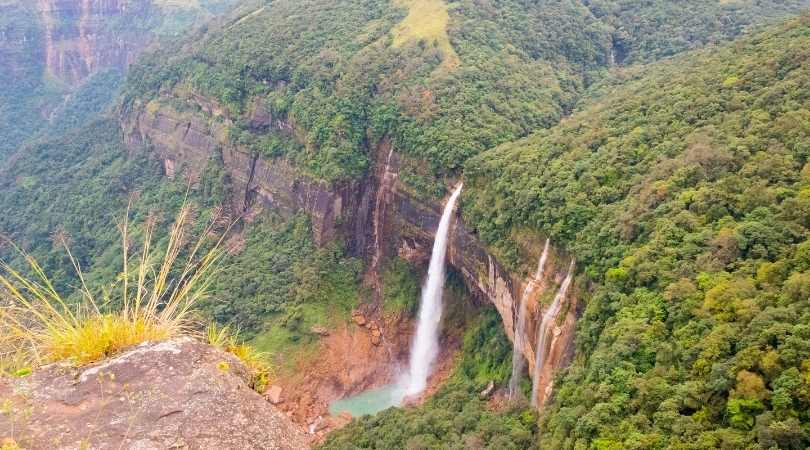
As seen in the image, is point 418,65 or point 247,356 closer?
point 247,356

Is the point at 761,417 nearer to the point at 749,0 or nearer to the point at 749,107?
the point at 749,107

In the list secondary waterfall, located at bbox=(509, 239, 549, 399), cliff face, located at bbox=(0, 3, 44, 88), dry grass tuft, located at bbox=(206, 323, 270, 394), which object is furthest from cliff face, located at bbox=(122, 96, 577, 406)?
cliff face, located at bbox=(0, 3, 44, 88)

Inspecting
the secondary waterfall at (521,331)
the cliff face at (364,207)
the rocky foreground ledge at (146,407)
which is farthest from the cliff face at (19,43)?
the rocky foreground ledge at (146,407)

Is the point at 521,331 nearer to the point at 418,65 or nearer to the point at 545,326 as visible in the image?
the point at 545,326

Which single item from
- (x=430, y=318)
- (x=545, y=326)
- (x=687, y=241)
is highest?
(x=687, y=241)

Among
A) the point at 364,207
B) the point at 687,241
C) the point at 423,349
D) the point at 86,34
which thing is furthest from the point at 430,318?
the point at 86,34

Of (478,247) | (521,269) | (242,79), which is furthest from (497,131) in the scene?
(242,79)

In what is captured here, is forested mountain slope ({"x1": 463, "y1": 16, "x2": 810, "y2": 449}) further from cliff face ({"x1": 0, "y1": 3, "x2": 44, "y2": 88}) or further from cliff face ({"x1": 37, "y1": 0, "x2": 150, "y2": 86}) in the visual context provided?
cliff face ({"x1": 0, "y1": 3, "x2": 44, "y2": 88})
